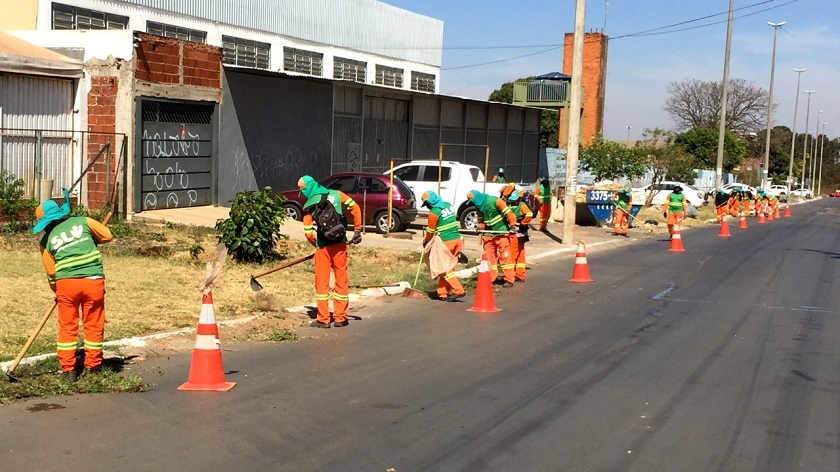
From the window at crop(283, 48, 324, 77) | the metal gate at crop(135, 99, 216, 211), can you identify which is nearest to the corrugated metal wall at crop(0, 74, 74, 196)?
the metal gate at crop(135, 99, 216, 211)

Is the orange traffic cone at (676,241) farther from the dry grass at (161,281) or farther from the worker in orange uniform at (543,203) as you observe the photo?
the dry grass at (161,281)

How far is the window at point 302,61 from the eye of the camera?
132ft

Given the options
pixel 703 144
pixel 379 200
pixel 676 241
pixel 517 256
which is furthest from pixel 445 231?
pixel 703 144

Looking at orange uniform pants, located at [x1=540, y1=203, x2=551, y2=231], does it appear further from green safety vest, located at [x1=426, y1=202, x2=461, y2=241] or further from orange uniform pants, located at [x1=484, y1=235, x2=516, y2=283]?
green safety vest, located at [x1=426, y1=202, x2=461, y2=241]

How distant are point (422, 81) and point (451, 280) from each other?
38.6 meters

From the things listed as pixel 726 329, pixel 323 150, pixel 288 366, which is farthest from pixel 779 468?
pixel 323 150

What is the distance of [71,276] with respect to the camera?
25.7 feet

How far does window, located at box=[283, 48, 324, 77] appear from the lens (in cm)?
4019

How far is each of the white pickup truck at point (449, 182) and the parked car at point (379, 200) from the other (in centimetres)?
160

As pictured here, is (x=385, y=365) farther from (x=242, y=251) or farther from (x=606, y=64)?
(x=606, y=64)

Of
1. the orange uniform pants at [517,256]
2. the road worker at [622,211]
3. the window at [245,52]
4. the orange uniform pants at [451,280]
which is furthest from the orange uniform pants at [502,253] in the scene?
the window at [245,52]

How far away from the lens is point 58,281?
25.8ft

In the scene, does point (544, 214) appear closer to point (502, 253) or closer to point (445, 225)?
point (502, 253)

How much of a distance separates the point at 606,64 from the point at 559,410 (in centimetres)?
5621
